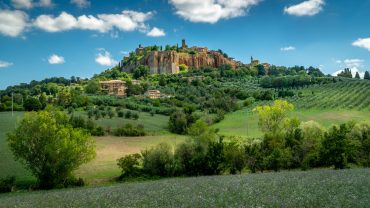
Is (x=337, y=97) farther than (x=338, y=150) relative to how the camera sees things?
Yes

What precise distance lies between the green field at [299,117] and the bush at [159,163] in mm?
39747

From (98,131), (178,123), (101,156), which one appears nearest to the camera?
(101,156)

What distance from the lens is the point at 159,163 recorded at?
61062 millimetres

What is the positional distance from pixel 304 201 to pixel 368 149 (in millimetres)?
40481

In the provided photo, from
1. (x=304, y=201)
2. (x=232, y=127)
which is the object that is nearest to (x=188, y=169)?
(x=304, y=201)

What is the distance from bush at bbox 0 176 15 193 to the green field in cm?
5841

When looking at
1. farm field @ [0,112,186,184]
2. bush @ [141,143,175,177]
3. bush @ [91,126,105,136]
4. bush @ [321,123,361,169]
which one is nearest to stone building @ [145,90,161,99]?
farm field @ [0,112,186,184]

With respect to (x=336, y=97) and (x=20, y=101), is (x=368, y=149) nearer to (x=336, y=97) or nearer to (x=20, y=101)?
A: (x=336, y=97)

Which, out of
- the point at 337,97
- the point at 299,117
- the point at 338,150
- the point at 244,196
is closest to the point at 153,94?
the point at 337,97

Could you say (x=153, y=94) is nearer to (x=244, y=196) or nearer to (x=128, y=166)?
(x=128, y=166)

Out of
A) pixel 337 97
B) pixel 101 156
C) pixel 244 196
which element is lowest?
pixel 101 156

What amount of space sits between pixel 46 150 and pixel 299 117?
256 ft

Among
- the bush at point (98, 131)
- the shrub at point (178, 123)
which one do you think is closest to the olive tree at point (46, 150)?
the bush at point (98, 131)

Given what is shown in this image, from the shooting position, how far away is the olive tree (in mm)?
53250
